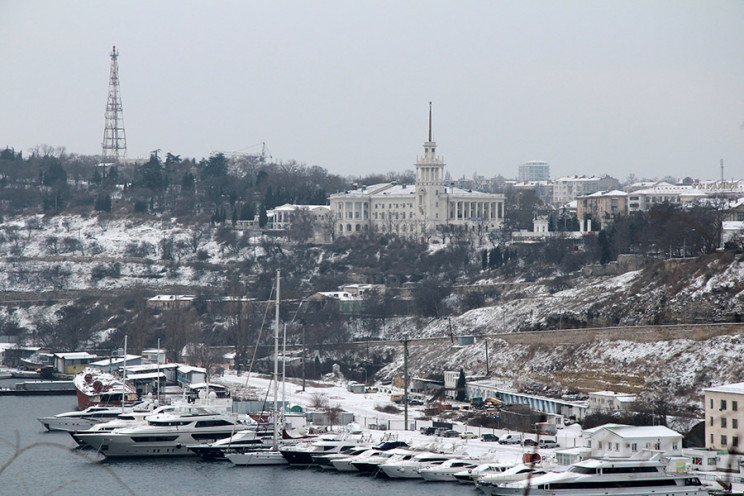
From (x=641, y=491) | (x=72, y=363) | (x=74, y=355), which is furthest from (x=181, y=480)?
(x=74, y=355)

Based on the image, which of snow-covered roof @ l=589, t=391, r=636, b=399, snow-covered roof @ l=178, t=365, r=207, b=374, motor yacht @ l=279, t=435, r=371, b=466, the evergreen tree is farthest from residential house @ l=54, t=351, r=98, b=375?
snow-covered roof @ l=589, t=391, r=636, b=399

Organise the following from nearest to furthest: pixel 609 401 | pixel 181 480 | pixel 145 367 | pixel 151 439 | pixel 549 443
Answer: pixel 181 480 < pixel 549 443 < pixel 151 439 < pixel 609 401 < pixel 145 367

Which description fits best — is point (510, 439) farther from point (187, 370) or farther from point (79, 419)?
point (187, 370)

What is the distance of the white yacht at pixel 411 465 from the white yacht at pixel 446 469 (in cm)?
31

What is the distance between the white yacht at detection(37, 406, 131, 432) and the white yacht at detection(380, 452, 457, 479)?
16.9 metres

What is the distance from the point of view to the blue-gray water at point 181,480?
42344mm

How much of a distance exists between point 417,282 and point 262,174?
1748 inches

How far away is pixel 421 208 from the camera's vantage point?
12075 centimetres

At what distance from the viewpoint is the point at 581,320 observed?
70.6 metres

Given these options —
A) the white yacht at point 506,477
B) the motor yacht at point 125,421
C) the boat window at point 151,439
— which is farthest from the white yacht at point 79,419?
the white yacht at point 506,477

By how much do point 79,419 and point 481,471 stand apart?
73.4ft

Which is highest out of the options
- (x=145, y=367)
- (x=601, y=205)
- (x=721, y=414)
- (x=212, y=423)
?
(x=601, y=205)

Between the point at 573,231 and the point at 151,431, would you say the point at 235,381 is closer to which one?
the point at 151,431

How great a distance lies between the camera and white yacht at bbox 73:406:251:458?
5091 centimetres
